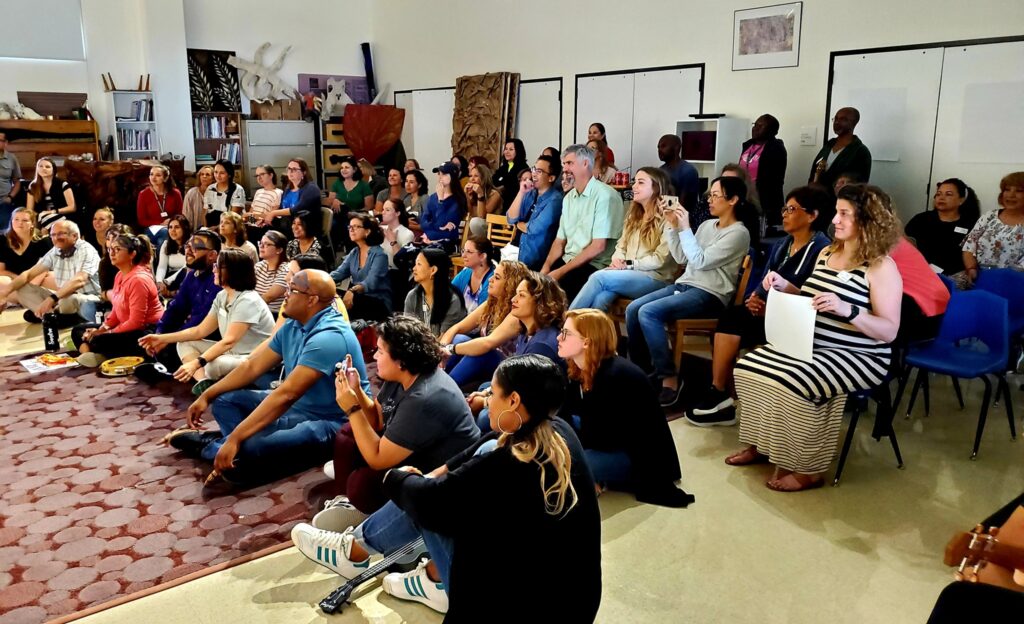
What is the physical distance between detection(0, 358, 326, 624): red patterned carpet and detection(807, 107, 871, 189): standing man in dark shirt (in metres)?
4.60

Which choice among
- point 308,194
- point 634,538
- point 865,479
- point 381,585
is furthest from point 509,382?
point 308,194

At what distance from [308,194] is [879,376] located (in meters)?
5.99

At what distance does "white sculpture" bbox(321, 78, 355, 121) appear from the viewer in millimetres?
12062

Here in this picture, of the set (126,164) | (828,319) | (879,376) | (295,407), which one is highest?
(126,164)

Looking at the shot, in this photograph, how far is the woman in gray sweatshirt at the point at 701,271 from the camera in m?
4.54

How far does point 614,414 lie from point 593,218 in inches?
97.7

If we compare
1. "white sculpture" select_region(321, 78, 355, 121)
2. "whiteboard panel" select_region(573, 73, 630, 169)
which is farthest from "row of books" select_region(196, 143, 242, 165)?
"whiteboard panel" select_region(573, 73, 630, 169)

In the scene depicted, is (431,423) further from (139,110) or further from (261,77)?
(261,77)

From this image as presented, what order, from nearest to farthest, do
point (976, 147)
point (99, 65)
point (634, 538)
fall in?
point (634, 538) < point (976, 147) < point (99, 65)

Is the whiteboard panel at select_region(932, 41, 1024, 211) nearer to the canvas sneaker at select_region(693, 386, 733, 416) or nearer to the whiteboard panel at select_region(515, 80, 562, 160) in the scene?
the canvas sneaker at select_region(693, 386, 733, 416)

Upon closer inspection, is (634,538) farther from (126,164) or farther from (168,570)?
(126,164)

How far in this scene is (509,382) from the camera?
2.08 metres

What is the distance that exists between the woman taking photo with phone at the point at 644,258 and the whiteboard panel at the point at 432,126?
633 cm

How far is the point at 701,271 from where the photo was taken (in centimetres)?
469
